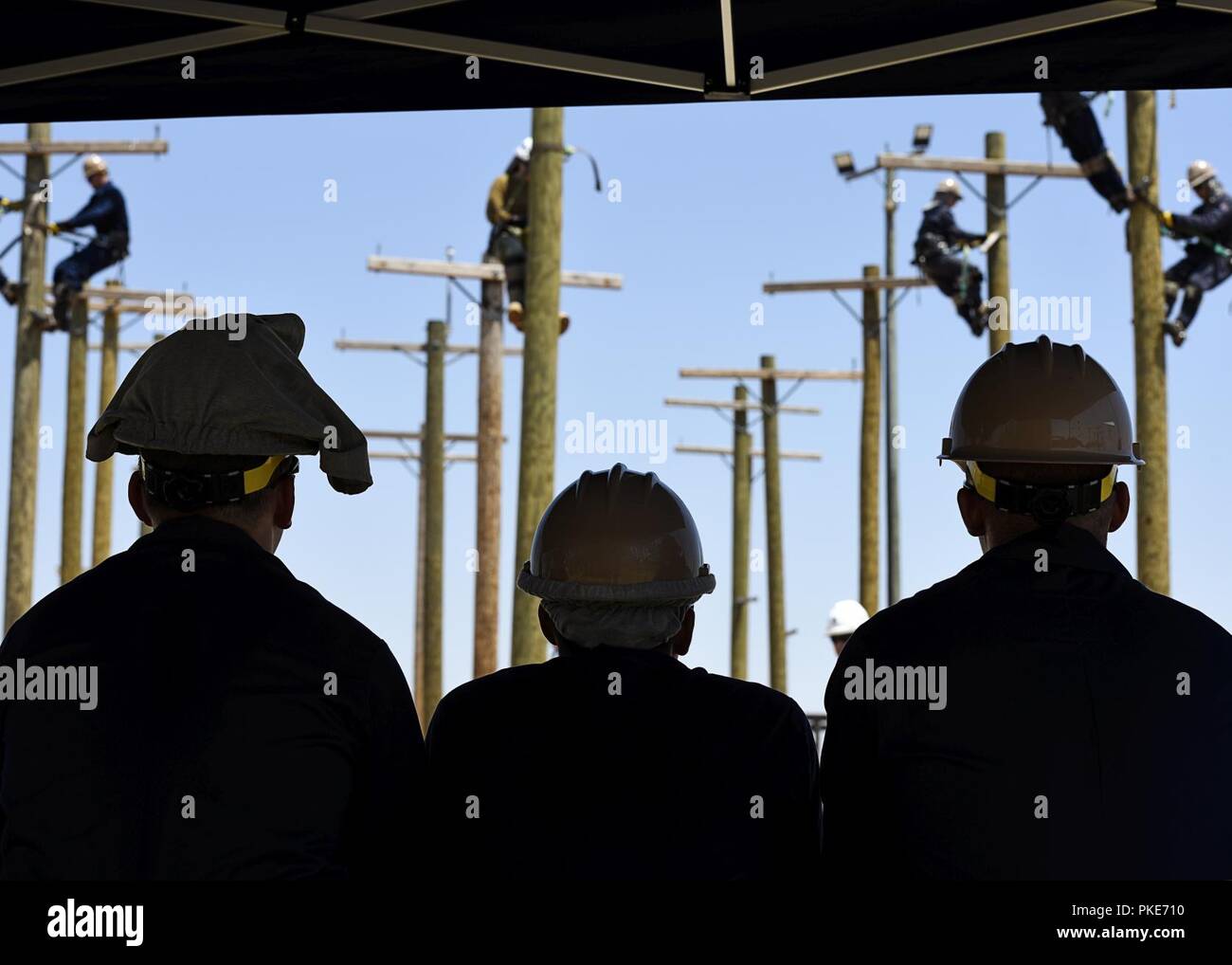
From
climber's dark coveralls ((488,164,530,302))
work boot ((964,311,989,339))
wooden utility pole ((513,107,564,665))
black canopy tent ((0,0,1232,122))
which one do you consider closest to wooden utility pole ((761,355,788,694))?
work boot ((964,311,989,339))

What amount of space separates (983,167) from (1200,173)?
4.18 metres

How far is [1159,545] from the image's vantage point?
1423cm

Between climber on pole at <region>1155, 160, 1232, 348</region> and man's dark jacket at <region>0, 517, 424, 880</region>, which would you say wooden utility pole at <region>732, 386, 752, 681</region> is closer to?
climber on pole at <region>1155, 160, 1232, 348</region>

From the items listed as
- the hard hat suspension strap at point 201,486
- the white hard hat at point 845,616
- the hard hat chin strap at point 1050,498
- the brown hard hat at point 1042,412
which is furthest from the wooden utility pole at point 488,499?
the hard hat suspension strap at point 201,486

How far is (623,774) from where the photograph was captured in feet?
10.1

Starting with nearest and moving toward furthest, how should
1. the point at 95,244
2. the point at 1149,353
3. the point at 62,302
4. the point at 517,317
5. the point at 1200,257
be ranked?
1. the point at 1149,353
2. the point at 517,317
3. the point at 1200,257
4. the point at 62,302
5. the point at 95,244

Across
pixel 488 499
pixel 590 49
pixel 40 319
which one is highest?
pixel 40 319

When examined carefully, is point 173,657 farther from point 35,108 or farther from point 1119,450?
point 35,108

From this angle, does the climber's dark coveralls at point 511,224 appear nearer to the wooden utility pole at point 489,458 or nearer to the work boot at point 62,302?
the wooden utility pole at point 489,458

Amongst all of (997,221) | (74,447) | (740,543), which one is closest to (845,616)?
(997,221)

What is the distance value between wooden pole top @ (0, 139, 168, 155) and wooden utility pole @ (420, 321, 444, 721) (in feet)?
19.1

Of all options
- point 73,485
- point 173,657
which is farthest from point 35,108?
point 73,485

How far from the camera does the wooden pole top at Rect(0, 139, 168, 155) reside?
23.3 m

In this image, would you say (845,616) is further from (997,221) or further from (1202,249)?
(997,221)
